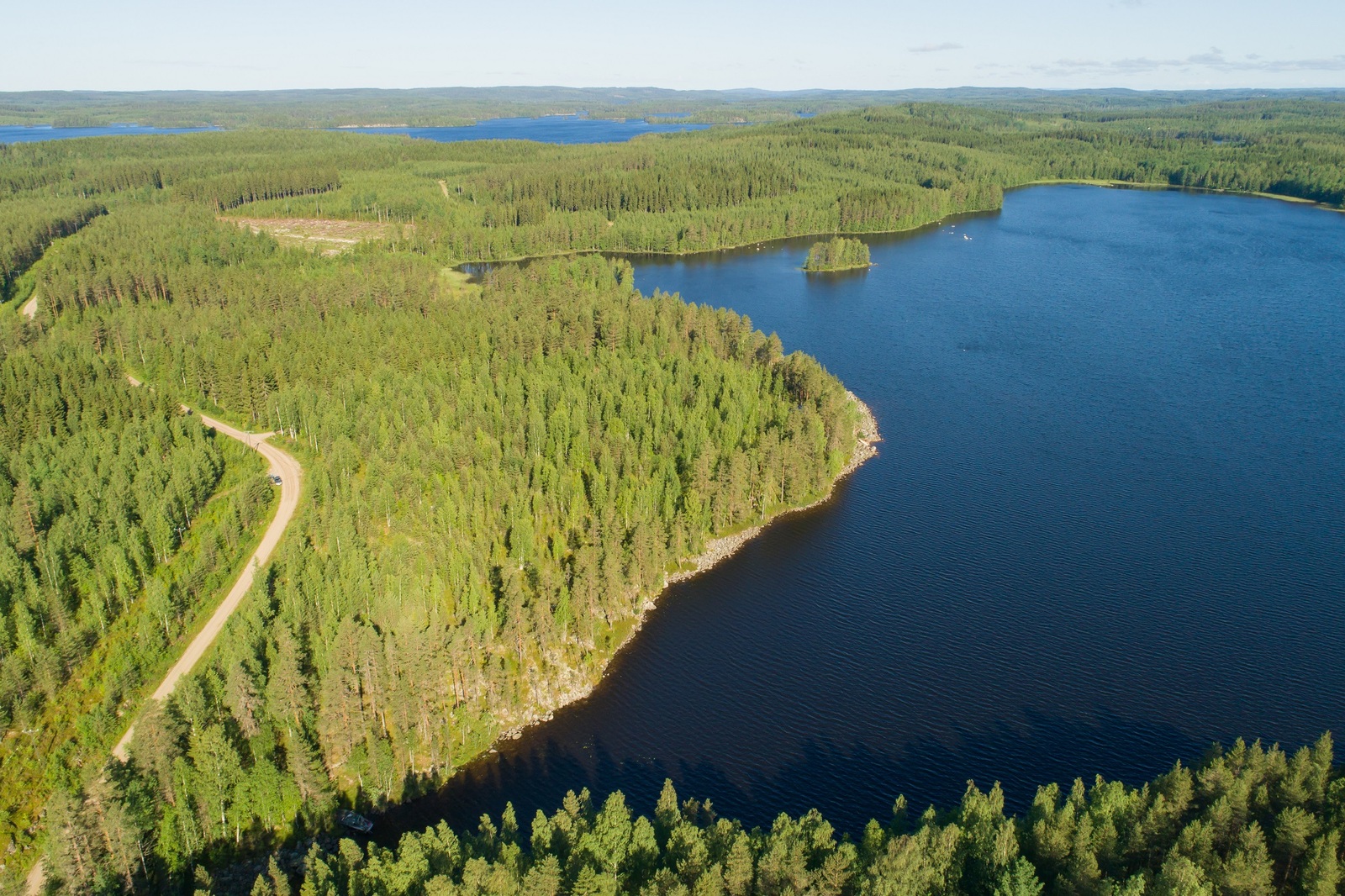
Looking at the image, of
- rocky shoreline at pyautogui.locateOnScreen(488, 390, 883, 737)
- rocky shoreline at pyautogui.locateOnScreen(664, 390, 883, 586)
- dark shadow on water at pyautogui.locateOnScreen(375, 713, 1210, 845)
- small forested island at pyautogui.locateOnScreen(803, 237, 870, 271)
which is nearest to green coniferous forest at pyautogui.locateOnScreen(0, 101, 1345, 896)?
rocky shoreline at pyautogui.locateOnScreen(488, 390, 883, 737)

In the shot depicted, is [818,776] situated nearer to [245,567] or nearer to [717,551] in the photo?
[717,551]

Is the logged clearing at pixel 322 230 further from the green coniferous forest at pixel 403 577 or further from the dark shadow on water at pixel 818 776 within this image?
the dark shadow on water at pixel 818 776

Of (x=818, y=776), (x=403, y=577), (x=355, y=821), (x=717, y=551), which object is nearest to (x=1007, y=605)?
(x=818, y=776)

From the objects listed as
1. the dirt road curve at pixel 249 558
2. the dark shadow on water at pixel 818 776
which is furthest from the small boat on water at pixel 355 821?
the dirt road curve at pixel 249 558

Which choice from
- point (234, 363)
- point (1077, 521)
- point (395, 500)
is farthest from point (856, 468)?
point (234, 363)

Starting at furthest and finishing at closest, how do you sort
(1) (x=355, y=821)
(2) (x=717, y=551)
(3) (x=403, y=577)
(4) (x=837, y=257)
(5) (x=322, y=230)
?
(5) (x=322, y=230), (4) (x=837, y=257), (2) (x=717, y=551), (3) (x=403, y=577), (1) (x=355, y=821)

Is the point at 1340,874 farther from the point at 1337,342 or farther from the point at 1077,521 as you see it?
the point at 1337,342

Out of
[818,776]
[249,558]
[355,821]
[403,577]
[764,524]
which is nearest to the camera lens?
[355,821]
